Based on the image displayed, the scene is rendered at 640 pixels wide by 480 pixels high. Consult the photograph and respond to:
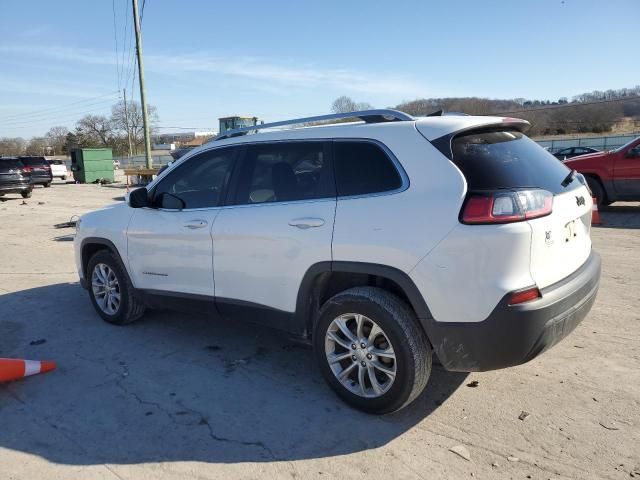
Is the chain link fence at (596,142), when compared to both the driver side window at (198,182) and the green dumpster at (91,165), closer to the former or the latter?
the green dumpster at (91,165)

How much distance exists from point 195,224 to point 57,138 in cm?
11169

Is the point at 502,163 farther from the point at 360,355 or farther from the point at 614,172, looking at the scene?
the point at 614,172

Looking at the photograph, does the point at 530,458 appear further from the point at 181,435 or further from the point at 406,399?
the point at 181,435

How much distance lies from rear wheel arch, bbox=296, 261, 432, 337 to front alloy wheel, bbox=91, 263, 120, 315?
7.87ft

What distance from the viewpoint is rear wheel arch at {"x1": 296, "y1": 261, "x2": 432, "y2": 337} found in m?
2.99

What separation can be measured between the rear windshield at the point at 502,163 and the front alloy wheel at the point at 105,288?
11.9 ft

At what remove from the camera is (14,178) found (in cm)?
1989

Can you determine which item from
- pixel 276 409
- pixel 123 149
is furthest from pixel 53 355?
pixel 123 149

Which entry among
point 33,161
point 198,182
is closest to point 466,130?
point 198,182

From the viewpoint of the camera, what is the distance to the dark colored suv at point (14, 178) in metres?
19.7

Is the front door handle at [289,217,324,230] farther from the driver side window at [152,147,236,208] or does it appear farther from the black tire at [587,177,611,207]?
the black tire at [587,177,611,207]

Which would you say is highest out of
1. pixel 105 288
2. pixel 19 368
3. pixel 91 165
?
pixel 91 165

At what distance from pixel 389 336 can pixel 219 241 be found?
1.59m

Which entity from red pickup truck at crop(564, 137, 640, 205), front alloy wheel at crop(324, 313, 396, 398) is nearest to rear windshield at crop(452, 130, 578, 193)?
front alloy wheel at crop(324, 313, 396, 398)
